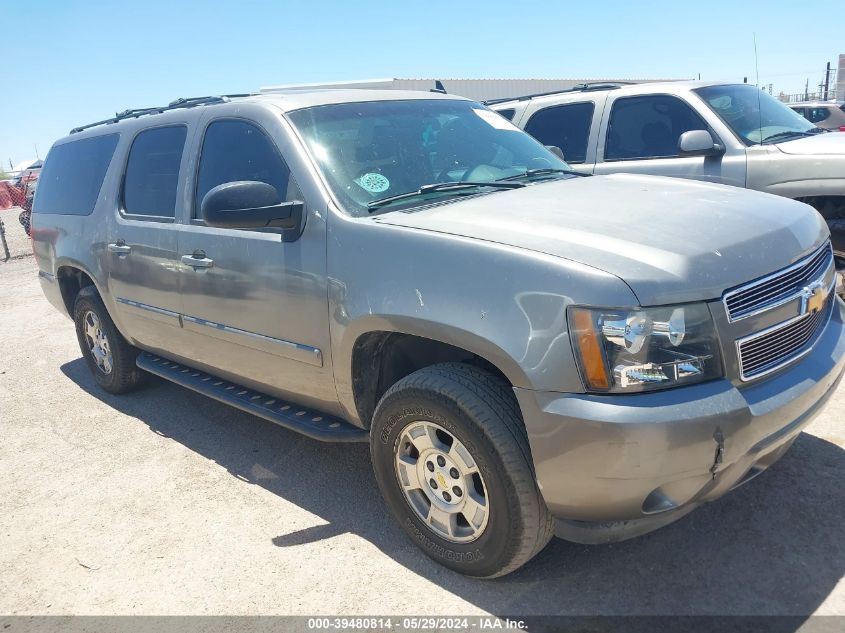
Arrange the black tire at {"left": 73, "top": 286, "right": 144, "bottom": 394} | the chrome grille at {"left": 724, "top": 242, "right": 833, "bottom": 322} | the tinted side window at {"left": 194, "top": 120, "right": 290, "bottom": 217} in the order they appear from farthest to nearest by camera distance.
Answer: the black tire at {"left": 73, "top": 286, "right": 144, "bottom": 394}
the tinted side window at {"left": 194, "top": 120, "right": 290, "bottom": 217}
the chrome grille at {"left": 724, "top": 242, "right": 833, "bottom": 322}

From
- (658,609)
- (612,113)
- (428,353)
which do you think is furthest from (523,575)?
(612,113)

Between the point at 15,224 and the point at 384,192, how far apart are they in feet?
74.0

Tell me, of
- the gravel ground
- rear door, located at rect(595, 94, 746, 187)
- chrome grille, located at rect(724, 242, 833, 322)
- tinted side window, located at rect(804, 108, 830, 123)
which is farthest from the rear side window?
tinted side window, located at rect(804, 108, 830, 123)

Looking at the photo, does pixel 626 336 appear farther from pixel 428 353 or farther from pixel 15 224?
pixel 15 224

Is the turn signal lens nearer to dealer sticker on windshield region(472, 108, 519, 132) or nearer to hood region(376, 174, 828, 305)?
hood region(376, 174, 828, 305)

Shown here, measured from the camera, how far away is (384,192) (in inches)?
125

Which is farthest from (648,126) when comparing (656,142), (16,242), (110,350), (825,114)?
(16,242)

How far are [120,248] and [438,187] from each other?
7.74 feet

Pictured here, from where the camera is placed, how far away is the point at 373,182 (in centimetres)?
321

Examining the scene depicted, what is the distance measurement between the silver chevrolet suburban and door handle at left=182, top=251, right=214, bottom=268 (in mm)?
15

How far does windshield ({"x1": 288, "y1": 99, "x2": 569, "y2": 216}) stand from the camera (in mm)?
3197

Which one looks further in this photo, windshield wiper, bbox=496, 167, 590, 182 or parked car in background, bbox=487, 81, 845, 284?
parked car in background, bbox=487, 81, 845, 284

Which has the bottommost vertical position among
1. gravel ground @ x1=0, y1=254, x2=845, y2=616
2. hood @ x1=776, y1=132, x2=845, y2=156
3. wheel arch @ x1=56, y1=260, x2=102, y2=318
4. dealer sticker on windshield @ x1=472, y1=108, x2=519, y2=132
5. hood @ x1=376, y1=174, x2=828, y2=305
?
gravel ground @ x1=0, y1=254, x2=845, y2=616

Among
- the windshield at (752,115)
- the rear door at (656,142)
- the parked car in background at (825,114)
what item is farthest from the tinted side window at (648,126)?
the parked car in background at (825,114)
